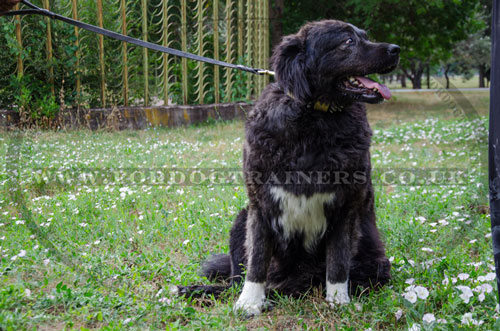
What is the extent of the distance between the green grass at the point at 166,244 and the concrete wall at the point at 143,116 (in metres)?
0.81

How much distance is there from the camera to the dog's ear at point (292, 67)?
242 cm

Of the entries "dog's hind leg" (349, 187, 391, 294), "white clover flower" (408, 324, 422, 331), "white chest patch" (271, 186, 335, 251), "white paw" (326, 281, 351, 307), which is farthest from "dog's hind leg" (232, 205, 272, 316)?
"white clover flower" (408, 324, 422, 331)

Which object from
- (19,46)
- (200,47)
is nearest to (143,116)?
(200,47)

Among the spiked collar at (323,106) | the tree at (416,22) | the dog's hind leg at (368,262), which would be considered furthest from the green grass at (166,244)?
the tree at (416,22)

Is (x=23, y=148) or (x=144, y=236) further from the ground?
(x=23, y=148)

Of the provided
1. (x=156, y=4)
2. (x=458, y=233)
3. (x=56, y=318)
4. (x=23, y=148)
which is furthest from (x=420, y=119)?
(x=56, y=318)

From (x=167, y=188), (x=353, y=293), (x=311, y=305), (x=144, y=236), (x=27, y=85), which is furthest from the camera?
(x=27, y=85)

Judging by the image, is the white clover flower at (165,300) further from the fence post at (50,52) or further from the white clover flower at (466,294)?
the fence post at (50,52)

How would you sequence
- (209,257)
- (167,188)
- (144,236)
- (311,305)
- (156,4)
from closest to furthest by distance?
(311,305), (209,257), (144,236), (167,188), (156,4)

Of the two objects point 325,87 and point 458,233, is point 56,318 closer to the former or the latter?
point 325,87

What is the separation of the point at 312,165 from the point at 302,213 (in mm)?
271

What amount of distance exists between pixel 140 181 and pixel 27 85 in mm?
3291

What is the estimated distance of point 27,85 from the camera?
6.77 metres

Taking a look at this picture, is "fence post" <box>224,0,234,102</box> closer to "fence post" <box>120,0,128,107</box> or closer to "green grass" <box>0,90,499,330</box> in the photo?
"fence post" <box>120,0,128,107</box>
